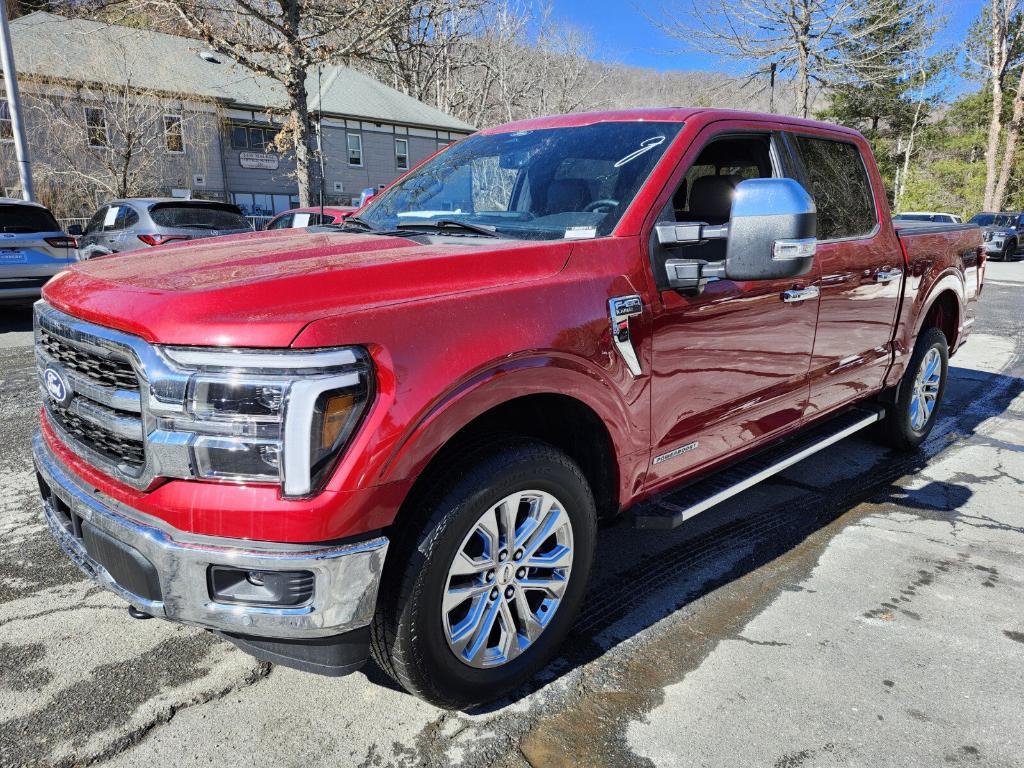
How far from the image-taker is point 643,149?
293 cm

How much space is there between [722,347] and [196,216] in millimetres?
9311

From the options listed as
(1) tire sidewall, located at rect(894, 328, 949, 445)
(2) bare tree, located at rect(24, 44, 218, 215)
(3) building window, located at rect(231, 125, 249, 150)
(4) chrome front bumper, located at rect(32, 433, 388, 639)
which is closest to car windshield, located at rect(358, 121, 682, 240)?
(4) chrome front bumper, located at rect(32, 433, 388, 639)

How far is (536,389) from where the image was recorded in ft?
7.33

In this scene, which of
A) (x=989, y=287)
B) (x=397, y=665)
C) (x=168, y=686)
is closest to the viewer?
(x=397, y=665)

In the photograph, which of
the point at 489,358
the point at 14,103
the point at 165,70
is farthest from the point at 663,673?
the point at 165,70

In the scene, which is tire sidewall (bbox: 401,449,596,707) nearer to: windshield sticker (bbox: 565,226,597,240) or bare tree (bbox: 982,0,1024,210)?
windshield sticker (bbox: 565,226,597,240)

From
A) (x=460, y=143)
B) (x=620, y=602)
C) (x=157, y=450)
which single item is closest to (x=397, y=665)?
(x=157, y=450)

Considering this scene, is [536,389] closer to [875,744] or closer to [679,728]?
[679,728]

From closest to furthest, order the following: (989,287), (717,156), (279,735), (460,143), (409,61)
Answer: (279,735) < (717,156) < (460,143) < (989,287) < (409,61)

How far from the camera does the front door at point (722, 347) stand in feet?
8.94

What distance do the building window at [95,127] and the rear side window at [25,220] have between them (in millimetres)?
15441

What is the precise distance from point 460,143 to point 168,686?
2821mm

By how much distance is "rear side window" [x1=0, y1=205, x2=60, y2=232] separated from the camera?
29.1 feet

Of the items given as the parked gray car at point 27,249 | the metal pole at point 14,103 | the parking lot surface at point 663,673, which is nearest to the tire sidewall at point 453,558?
the parking lot surface at point 663,673
